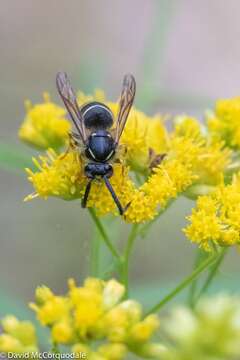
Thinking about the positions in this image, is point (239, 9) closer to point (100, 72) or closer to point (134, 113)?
point (100, 72)

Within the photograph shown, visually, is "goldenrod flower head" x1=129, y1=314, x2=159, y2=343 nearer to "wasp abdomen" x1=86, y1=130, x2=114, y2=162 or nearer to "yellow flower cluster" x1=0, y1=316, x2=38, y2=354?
"yellow flower cluster" x1=0, y1=316, x2=38, y2=354

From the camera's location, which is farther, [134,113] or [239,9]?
[239,9]

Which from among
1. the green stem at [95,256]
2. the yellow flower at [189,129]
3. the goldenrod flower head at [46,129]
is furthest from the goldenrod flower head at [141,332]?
the goldenrod flower head at [46,129]

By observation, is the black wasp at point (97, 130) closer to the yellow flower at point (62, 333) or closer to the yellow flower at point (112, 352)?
the yellow flower at point (62, 333)

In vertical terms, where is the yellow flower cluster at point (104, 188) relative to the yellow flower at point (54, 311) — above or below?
above

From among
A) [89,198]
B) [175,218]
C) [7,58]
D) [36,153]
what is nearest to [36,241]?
[175,218]
